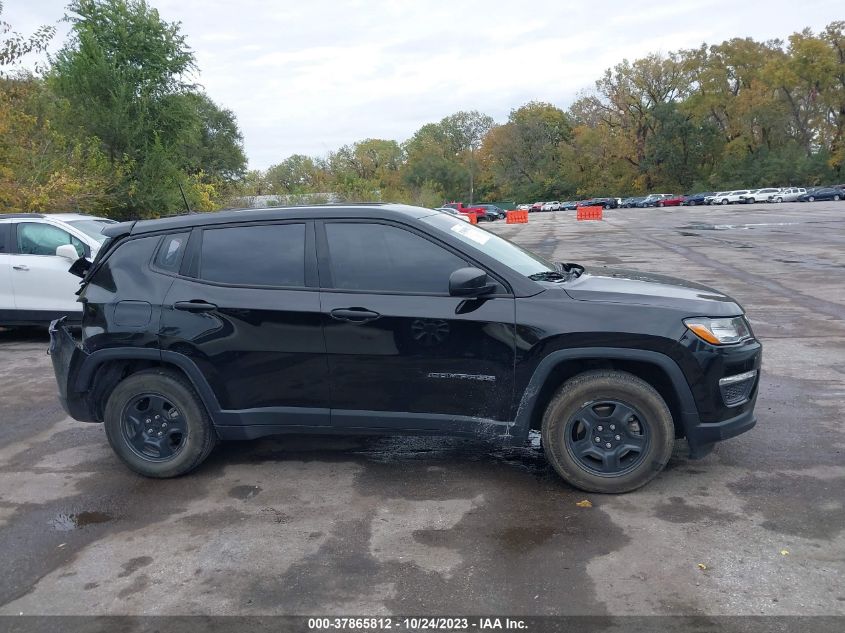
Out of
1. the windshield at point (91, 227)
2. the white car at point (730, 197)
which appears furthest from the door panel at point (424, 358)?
the white car at point (730, 197)

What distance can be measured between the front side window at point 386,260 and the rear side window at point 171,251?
1.04m

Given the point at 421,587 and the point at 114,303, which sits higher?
the point at 114,303

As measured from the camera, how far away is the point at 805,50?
80750mm

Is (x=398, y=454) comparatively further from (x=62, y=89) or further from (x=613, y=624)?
(x=62, y=89)

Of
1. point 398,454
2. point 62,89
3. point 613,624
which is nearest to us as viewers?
point 613,624

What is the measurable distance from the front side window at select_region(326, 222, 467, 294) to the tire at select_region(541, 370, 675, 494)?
1.04m

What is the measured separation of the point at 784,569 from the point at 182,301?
12.5 ft

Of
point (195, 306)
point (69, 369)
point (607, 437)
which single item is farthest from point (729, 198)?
point (69, 369)

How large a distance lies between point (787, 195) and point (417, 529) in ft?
248

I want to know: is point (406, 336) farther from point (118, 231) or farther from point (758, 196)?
point (758, 196)

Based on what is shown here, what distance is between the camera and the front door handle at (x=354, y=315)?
4711mm

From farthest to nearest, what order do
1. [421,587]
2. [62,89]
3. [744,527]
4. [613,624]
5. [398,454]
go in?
[62,89], [398,454], [744,527], [421,587], [613,624]

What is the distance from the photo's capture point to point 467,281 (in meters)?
4.46

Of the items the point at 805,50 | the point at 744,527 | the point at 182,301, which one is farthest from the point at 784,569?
the point at 805,50
